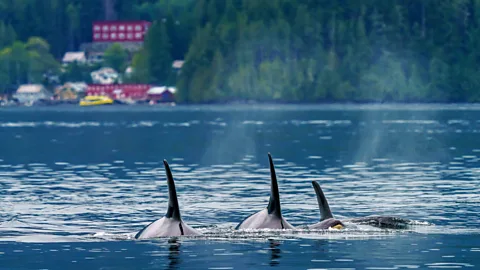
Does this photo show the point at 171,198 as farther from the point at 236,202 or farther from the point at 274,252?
the point at 236,202

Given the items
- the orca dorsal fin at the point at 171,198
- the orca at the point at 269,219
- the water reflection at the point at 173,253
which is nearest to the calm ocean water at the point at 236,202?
the water reflection at the point at 173,253

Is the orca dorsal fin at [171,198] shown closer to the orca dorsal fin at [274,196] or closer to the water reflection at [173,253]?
the water reflection at [173,253]

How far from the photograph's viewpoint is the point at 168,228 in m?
39.8

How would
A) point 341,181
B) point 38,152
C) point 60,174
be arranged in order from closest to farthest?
point 341,181
point 60,174
point 38,152

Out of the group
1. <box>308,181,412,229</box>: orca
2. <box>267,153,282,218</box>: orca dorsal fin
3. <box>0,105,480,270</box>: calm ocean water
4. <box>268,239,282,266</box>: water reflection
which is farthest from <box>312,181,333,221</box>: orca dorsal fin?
<box>268,239,282,266</box>: water reflection

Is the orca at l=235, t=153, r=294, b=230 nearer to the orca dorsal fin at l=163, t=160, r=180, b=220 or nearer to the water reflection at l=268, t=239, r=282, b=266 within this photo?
the water reflection at l=268, t=239, r=282, b=266

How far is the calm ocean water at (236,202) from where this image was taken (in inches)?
1490

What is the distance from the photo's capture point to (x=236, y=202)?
179ft

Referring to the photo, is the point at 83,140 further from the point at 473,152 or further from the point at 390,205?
the point at 390,205

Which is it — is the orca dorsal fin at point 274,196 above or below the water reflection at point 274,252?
above

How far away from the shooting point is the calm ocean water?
1490 inches

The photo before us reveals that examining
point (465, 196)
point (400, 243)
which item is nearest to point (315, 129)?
point (465, 196)

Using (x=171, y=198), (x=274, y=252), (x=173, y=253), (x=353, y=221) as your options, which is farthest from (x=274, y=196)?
(x=353, y=221)

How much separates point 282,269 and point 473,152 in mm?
57517
